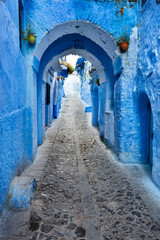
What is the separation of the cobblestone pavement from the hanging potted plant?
9.95 feet

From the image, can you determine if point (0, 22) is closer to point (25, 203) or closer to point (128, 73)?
point (25, 203)

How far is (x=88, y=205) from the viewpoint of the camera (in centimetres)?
304

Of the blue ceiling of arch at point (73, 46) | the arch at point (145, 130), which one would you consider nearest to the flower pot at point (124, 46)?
the arch at point (145, 130)

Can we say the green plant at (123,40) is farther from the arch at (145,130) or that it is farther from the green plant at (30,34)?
the green plant at (30,34)

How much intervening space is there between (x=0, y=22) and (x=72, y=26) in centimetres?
297

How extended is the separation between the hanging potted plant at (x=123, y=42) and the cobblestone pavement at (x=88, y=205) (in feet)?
9.95

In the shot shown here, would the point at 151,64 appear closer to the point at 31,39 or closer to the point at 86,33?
the point at 86,33

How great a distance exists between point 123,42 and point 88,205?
12.9 ft

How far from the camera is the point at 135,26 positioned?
15.6 feet

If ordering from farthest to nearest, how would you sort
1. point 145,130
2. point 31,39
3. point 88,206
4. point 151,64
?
point 145,130 → point 31,39 → point 151,64 → point 88,206

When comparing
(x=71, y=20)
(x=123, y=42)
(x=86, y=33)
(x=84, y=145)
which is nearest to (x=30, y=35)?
(x=71, y=20)

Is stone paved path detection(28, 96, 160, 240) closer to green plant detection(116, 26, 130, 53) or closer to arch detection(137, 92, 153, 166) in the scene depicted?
arch detection(137, 92, 153, 166)

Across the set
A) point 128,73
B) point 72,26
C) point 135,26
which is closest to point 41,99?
point 72,26

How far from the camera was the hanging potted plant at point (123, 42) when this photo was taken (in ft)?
15.5
